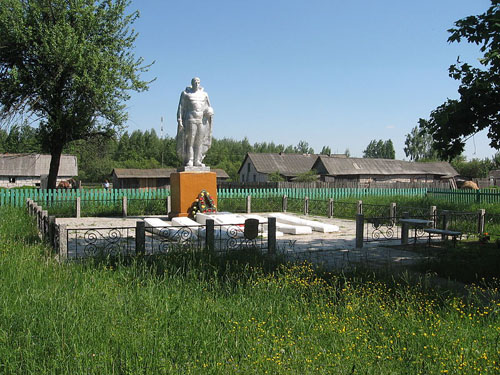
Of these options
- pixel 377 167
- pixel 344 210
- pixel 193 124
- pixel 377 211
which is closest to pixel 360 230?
pixel 193 124

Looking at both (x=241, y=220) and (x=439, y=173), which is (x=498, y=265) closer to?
(x=241, y=220)

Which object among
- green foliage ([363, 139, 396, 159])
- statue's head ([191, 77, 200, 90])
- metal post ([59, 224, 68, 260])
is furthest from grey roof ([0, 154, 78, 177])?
green foliage ([363, 139, 396, 159])

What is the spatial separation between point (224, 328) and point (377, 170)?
49565 millimetres

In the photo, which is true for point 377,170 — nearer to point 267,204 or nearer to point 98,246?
point 267,204

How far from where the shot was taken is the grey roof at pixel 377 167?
49.2m

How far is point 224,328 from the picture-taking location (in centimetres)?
454

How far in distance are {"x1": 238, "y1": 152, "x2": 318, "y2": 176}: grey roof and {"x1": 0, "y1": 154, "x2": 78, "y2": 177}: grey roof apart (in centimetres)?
2114

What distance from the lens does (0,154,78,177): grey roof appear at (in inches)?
1907

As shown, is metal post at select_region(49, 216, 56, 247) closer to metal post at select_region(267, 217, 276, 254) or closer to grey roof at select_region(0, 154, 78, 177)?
metal post at select_region(267, 217, 276, 254)

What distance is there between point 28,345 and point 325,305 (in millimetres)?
3130

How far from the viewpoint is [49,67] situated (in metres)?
22.3

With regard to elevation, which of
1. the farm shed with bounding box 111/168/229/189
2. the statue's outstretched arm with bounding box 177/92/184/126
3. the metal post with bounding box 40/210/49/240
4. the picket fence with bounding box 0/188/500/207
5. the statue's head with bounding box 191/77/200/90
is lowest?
the metal post with bounding box 40/210/49/240

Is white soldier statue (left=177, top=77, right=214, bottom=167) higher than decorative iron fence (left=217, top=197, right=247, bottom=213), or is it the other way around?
white soldier statue (left=177, top=77, right=214, bottom=167)

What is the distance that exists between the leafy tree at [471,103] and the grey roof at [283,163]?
44.8 metres
